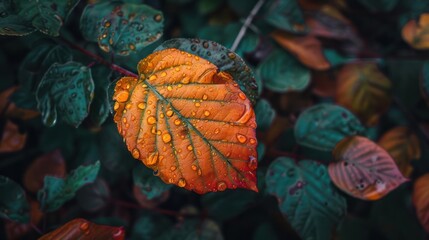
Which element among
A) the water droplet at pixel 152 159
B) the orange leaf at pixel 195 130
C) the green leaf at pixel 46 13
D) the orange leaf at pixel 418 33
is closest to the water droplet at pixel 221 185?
the orange leaf at pixel 195 130

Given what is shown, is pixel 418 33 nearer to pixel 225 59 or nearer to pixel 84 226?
pixel 225 59

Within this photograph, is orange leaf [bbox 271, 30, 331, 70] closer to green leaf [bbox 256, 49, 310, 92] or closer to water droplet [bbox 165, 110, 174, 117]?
green leaf [bbox 256, 49, 310, 92]

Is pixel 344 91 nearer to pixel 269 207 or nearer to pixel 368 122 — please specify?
pixel 368 122

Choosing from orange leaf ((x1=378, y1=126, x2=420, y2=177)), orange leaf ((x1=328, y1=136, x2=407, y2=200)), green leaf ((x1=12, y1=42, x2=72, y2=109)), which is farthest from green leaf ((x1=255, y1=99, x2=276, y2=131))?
green leaf ((x1=12, y1=42, x2=72, y2=109))

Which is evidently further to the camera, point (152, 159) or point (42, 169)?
point (42, 169)

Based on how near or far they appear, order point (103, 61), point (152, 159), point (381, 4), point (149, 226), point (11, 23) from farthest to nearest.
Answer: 1. point (381, 4)
2. point (149, 226)
3. point (103, 61)
4. point (11, 23)
5. point (152, 159)

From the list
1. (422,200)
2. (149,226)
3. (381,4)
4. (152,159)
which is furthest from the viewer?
(381,4)

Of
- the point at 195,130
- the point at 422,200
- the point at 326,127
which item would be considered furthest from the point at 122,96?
the point at 422,200
